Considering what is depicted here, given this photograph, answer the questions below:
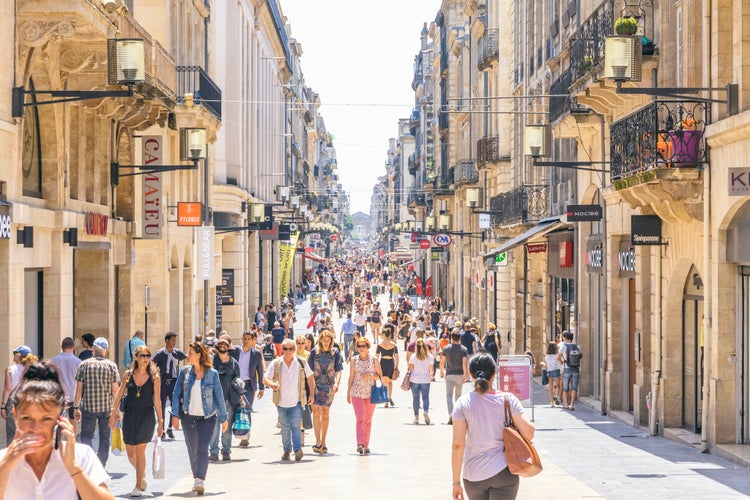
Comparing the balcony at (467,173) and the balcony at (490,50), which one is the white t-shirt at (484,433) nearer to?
the balcony at (490,50)

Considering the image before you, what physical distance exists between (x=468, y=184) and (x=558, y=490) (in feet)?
131

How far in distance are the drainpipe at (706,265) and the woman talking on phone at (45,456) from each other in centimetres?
1273

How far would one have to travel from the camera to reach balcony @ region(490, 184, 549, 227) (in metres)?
32.4

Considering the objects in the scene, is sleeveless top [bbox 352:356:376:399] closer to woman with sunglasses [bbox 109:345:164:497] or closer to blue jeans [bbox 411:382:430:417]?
woman with sunglasses [bbox 109:345:164:497]

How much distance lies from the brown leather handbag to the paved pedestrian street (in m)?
4.00

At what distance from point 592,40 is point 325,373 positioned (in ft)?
30.9

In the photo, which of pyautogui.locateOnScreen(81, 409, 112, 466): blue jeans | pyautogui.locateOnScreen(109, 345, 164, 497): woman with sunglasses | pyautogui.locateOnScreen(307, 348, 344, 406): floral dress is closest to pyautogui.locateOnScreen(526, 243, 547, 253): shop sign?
pyautogui.locateOnScreen(307, 348, 344, 406): floral dress

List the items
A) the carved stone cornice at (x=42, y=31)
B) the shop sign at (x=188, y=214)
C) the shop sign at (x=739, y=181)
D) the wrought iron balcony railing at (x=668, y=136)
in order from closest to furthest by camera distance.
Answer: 1. the shop sign at (x=739, y=181)
2. the carved stone cornice at (x=42, y=31)
3. the wrought iron balcony railing at (x=668, y=136)
4. the shop sign at (x=188, y=214)

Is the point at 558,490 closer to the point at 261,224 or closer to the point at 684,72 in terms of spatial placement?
the point at 684,72

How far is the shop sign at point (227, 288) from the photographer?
42656 mm

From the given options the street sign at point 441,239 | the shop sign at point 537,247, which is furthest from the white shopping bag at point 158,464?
the street sign at point 441,239

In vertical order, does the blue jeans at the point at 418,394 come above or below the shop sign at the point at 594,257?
below

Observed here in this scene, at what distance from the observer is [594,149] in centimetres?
2567

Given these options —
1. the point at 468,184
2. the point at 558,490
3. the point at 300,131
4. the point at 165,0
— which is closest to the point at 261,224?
the point at 165,0
